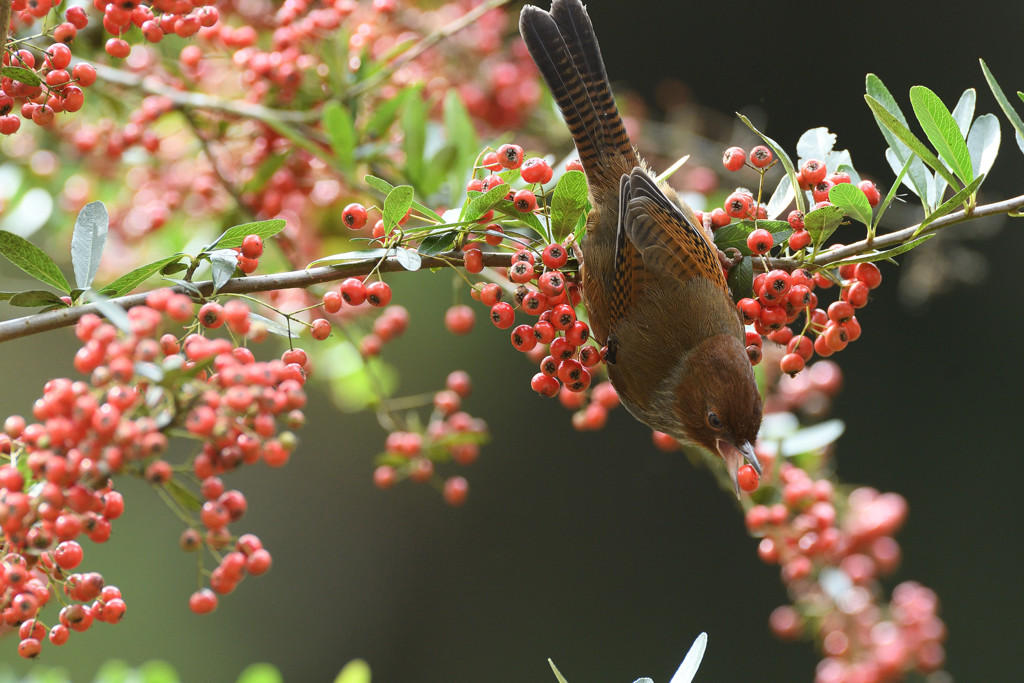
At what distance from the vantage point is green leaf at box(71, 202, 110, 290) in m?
1.31

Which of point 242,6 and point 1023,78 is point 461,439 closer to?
point 242,6

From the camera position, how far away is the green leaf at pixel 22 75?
4.04 ft

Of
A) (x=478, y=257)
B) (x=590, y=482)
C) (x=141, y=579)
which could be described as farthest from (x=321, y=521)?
(x=478, y=257)

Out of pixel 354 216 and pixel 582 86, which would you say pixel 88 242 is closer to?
pixel 354 216

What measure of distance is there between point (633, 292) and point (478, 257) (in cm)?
61

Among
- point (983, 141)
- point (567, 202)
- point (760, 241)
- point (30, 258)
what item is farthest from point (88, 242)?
point (983, 141)

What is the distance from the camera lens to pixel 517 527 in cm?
557

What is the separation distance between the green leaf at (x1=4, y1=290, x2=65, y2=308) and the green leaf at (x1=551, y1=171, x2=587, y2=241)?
732 mm

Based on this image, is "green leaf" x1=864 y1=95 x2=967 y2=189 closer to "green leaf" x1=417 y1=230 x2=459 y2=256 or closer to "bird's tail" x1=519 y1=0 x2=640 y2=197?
"green leaf" x1=417 y1=230 x2=459 y2=256

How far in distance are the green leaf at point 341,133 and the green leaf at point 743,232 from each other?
848mm

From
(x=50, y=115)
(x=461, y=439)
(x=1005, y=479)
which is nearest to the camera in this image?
(x=50, y=115)

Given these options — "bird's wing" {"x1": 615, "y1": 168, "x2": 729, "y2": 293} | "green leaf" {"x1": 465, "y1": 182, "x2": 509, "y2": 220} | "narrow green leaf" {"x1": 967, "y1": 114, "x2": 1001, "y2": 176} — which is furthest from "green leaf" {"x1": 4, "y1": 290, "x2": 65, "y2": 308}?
"narrow green leaf" {"x1": 967, "y1": 114, "x2": 1001, "y2": 176}

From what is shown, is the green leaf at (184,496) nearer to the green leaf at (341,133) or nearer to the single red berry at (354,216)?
the single red berry at (354,216)

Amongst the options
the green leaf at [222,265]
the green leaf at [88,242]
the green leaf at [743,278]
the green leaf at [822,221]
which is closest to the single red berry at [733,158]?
the green leaf at [743,278]
